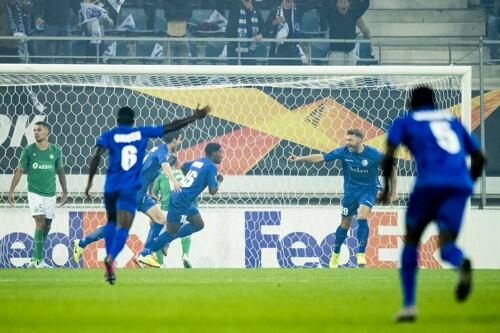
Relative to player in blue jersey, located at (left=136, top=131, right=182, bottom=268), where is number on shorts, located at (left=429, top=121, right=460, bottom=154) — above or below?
above

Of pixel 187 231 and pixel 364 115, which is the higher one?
pixel 364 115

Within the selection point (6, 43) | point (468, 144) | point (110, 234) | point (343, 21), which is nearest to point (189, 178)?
point (6, 43)

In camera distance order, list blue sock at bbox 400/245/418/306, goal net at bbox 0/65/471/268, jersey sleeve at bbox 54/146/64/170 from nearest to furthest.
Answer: blue sock at bbox 400/245/418/306
jersey sleeve at bbox 54/146/64/170
goal net at bbox 0/65/471/268

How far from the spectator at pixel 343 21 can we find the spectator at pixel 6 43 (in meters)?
5.99

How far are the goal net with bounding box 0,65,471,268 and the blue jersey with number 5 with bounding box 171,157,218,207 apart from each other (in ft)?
3.52

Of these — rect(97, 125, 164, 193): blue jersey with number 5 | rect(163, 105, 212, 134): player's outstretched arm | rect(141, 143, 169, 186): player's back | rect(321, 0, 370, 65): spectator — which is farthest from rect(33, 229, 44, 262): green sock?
rect(321, 0, 370, 65): spectator

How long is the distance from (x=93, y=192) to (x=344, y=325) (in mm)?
12066

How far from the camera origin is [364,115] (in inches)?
756

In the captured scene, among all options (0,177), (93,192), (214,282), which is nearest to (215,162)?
(93,192)

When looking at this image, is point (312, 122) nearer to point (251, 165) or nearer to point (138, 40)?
point (251, 165)

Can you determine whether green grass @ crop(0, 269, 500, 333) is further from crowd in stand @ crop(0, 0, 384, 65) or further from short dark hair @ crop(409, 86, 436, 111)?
crowd in stand @ crop(0, 0, 384, 65)

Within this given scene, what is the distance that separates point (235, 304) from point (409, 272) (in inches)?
81.4

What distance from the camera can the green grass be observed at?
7531 millimetres

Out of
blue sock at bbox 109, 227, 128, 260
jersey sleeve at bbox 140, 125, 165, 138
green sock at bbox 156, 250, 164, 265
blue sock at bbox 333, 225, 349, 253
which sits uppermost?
jersey sleeve at bbox 140, 125, 165, 138
